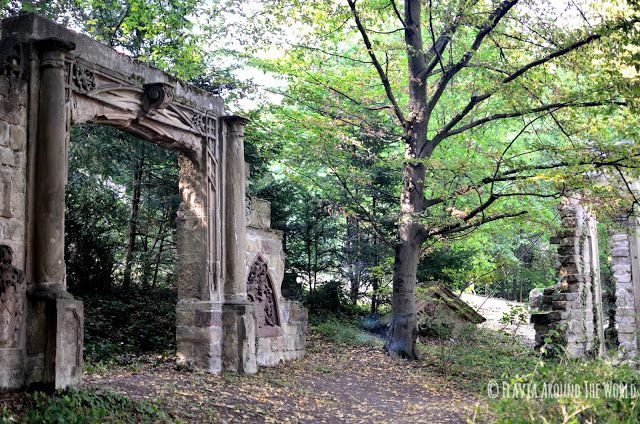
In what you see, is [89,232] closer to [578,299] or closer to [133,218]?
[133,218]

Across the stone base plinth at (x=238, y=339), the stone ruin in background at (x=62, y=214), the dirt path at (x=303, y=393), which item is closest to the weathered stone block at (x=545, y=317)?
the dirt path at (x=303, y=393)

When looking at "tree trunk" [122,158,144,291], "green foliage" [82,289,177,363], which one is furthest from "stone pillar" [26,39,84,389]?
"tree trunk" [122,158,144,291]

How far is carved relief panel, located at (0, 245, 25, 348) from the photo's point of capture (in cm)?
564

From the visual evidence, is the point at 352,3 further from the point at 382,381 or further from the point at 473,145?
the point at 382,381

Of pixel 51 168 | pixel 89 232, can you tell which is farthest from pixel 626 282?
pixel 51 168

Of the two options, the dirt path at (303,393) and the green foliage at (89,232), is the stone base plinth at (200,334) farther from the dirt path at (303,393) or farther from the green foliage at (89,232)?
the green foliage at (89,232)

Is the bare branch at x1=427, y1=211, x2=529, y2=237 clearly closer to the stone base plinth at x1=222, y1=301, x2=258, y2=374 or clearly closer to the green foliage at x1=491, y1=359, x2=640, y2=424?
the green foliage at x1=491, y1=359, x2=640, y2=424

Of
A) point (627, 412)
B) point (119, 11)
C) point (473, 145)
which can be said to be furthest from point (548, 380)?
point (119, 11)

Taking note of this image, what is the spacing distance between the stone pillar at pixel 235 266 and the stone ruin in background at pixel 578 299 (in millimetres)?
5625

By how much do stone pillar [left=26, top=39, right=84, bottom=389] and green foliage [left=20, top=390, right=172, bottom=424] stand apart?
277mm

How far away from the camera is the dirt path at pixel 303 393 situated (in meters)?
6.52

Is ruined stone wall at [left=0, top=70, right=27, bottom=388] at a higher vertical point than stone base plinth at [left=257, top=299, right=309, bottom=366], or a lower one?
higher

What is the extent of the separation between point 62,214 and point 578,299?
9.71m

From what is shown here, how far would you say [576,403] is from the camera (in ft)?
15.4
